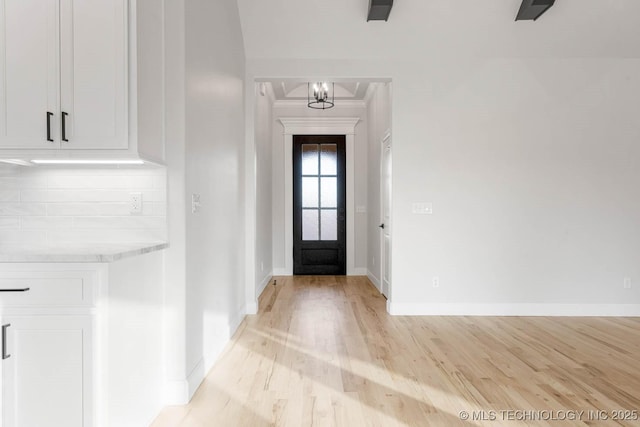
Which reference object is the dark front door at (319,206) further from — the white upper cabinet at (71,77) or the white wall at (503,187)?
the white upper cabinet at (71,77)

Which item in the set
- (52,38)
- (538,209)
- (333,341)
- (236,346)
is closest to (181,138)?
(52,38)

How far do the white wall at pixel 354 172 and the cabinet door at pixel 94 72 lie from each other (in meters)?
5.08

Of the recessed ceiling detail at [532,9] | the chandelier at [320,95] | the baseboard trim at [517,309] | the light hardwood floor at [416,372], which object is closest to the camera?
the light hardwood floor at [416,372]

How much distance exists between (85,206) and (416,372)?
2.32 metres

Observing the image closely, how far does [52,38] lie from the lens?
6.23ft

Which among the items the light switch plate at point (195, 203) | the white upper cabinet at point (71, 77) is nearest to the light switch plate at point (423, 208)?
the light switch plate at point (195, 203)

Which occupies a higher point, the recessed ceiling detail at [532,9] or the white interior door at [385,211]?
the recessed ceiling detail at [532,9]

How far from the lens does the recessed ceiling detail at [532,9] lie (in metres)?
3.77

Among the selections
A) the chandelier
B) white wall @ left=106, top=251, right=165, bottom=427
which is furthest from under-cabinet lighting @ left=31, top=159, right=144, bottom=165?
the chandelier

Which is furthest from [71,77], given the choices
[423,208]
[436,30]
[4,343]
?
[436,30]

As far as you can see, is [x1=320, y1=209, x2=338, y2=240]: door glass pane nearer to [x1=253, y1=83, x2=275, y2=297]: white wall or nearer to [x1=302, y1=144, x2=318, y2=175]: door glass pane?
[x1=302, y1=144, x2=318, y2=175]: door glass pane

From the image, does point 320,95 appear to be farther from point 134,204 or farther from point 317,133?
point 134,204

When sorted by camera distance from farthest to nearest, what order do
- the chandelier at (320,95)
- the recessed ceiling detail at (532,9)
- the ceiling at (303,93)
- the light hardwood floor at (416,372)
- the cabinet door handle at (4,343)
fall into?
the ceiling at (303,93) < the chandelier at (320,95) < the recessed ceiling detail at (532,9) < the light hardwood floor at (416,372) < the cabinet door handle at (4,343)

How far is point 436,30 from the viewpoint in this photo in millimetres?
4203
